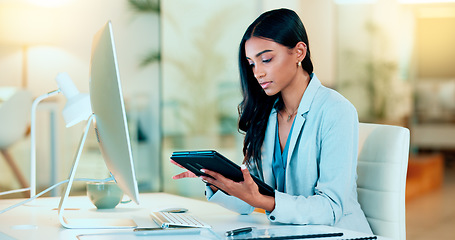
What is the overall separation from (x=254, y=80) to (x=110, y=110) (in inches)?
31.5

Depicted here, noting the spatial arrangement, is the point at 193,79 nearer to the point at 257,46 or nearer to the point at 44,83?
the point at 44,83

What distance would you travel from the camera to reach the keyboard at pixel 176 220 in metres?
1.42

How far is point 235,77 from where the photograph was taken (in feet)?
14.8

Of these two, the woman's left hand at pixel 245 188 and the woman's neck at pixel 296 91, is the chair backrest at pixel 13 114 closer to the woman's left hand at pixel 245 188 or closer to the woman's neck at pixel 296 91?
the woman's neck at pixel 296 91

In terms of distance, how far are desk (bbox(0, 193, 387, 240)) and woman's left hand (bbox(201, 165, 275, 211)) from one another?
57 mm

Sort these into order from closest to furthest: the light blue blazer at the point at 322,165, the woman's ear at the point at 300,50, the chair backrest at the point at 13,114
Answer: the light blue blazer at the point at 322,165, the woman's ear at the point at 300,50, the chair backrest at the point at 13,114

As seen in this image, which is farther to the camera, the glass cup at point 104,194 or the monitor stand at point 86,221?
the glass cup at point 104,194

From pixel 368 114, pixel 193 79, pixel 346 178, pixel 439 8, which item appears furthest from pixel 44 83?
pixel 439 8

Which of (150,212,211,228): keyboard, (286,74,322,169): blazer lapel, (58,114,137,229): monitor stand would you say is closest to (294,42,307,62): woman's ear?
(286,74,322,169): blazer lapel

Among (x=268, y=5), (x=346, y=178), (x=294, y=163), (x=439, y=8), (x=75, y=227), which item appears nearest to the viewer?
(x=75, y=227)

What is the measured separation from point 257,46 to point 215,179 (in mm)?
473

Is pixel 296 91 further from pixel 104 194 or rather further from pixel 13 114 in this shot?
pixel 13 114

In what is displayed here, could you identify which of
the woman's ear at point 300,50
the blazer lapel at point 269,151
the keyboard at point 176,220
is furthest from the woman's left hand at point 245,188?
the woman's ear at point 300,50

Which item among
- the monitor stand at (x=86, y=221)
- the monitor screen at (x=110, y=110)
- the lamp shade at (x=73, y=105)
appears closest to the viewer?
the monitor screen at (x=110, y=110)
